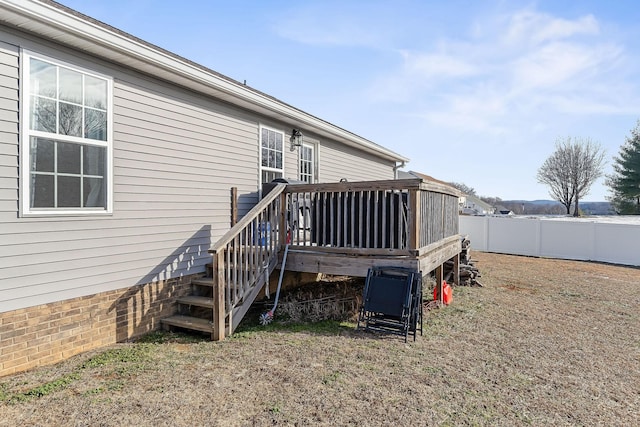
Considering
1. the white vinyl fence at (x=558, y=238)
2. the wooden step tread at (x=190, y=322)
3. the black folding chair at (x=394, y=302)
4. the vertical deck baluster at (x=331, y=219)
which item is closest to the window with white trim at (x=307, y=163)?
the vertical deck baluster at (x=331, y=219)

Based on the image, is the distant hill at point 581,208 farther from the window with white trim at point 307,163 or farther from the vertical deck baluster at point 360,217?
the vertical deck baluster at point 360,217

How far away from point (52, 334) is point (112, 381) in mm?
968

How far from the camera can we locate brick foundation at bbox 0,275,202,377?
11.2 feet

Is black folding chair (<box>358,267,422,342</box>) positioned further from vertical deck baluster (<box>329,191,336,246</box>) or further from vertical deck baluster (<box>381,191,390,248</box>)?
vertical deck baluster (<box>329,191,336,246</box>)

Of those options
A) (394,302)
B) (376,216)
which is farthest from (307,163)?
(394,302)

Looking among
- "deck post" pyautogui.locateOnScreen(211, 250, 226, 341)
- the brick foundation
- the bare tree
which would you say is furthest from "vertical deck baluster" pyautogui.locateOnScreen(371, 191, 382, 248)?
the bare tree

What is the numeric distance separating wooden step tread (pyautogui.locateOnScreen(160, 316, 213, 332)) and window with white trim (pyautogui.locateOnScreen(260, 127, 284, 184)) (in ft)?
8.90

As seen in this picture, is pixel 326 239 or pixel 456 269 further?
pixel 456 269

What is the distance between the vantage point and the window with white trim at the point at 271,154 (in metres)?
6.60

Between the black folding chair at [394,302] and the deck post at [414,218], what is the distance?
14.6 inches

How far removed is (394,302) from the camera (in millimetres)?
4625

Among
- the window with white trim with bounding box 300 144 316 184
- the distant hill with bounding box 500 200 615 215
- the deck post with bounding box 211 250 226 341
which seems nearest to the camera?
the deck post with bounding box 211 250 226 341

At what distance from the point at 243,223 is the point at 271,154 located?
2555mm

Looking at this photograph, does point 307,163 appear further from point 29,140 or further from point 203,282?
point 29,140
